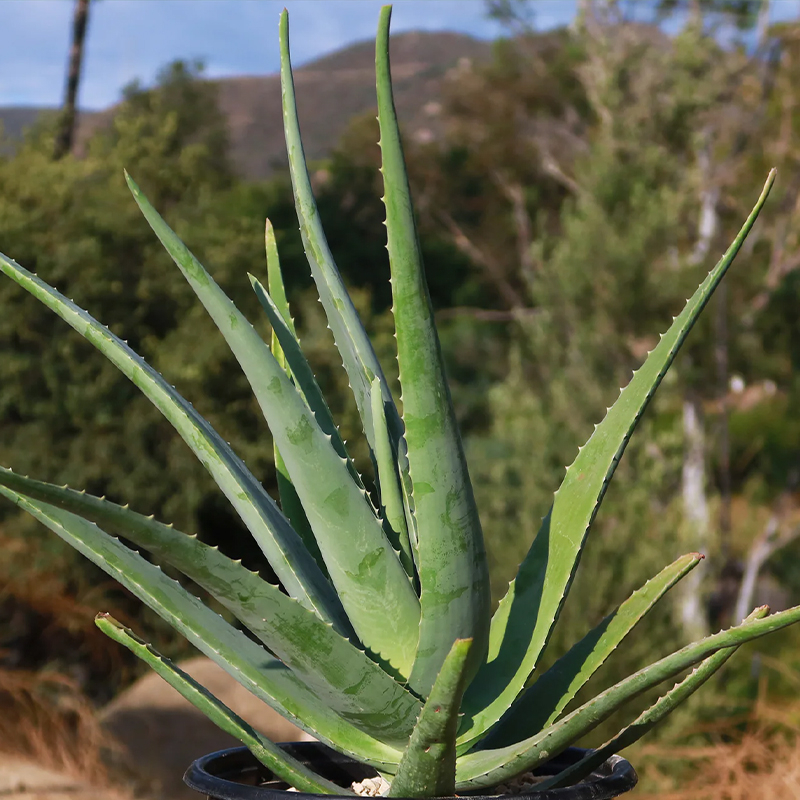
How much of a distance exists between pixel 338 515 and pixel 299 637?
13cm

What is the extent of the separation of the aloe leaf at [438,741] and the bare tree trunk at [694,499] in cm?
510

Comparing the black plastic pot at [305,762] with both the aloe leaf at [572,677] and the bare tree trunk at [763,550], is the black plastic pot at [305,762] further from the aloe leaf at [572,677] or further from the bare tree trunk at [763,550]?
the bare tree trunk at [763,550]

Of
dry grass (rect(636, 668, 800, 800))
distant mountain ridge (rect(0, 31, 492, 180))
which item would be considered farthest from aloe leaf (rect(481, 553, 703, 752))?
distant mountain ridge (rect(0, 31, 492, 180))

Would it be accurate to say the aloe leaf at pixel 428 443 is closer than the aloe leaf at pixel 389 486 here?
Yes

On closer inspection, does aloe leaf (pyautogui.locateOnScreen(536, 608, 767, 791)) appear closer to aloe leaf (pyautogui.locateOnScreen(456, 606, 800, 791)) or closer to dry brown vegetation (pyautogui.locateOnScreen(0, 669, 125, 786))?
aloe leaf (pyautogui.locateOnScreen(456, 606, 800, 791))

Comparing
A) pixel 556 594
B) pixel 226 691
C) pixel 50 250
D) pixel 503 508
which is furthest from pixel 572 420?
pixel 556 594

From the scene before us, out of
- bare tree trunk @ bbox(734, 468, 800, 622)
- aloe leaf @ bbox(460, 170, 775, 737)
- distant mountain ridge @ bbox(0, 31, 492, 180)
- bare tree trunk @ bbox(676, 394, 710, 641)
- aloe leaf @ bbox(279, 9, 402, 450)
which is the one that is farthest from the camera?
distant mountain ridge @ bbox(0, 31, 492, 180)

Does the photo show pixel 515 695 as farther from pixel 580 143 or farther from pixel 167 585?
pixel 580 143

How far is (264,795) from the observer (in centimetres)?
84

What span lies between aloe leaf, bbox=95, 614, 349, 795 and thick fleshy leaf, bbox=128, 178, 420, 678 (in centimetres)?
14

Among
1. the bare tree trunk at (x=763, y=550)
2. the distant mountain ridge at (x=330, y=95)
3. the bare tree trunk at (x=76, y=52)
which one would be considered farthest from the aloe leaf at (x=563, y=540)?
the distant mountain ridge at (x=330, y=95)

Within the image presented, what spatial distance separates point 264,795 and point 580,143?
10316 millimetres

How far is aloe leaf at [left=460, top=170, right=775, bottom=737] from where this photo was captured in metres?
0.92

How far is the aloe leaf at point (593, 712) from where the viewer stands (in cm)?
73
